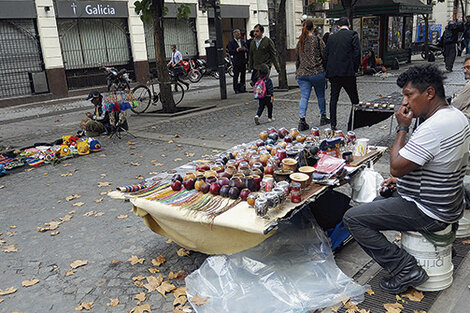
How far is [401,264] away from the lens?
2834 mm

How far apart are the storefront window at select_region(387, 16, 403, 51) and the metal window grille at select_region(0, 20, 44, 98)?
15.2 m

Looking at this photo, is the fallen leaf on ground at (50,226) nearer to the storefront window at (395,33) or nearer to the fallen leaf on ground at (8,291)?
the fallen leaf on ground at (8,291)

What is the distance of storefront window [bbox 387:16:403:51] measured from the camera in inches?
747

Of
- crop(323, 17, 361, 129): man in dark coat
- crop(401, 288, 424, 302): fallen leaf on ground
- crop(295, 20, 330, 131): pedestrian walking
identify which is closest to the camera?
crop(401, 288, 424, 302): fallen leaf on ground

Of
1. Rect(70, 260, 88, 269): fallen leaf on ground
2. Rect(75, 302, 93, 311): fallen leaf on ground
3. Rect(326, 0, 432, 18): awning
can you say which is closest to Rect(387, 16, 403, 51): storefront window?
Rect(326, 0, 432, 18): awning

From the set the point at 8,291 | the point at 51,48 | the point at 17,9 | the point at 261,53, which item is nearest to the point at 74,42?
the point at 51,48

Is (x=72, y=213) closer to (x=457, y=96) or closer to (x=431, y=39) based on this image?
(x=457, y=96)

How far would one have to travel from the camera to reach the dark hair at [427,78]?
8.63 ft

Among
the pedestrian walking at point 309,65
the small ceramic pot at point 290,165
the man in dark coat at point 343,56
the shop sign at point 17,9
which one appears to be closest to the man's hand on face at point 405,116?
the small ceramic pot at point 290,165

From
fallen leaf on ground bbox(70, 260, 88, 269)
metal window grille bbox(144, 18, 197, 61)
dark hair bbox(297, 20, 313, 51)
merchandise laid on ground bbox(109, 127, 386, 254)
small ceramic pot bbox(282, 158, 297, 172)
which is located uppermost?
metal window grille bbox(144, 18, 197, 61)

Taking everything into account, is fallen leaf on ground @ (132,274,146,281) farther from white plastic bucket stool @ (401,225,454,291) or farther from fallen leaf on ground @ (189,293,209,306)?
white plastic bucket stool @ (401,225,454,291)

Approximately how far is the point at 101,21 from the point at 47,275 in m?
16.9

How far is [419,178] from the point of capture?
2.72 metres

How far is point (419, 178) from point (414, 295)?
845 mm
